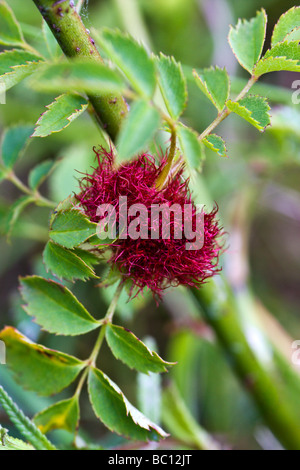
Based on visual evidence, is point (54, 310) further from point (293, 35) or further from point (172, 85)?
point (293, 35)

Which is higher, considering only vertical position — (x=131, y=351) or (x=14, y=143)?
(x=14, y=143)

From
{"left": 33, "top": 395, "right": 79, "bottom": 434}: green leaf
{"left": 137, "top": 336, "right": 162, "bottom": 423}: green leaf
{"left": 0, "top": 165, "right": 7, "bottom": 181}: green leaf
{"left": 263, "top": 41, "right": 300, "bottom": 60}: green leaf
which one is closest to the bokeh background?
{"left": 137, "top": 336, "right": 162, "bottom": 423}: green leaf

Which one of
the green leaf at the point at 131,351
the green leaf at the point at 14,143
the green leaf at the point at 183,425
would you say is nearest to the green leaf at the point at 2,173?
the green leaf at the point at 14,143

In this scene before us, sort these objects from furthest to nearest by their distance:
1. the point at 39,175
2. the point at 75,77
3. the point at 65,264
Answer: the point at 39,175
the point at 65,264
the point at 75,77

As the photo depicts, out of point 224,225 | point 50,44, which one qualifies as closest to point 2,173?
point 50,44
